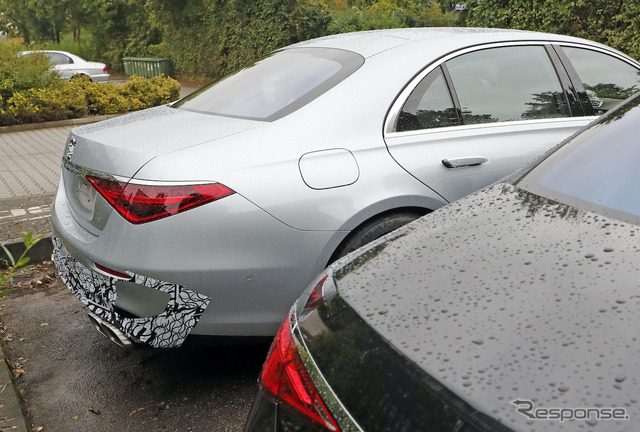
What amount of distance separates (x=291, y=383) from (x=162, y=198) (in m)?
1.63

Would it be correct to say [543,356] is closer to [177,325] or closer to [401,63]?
[177,325]

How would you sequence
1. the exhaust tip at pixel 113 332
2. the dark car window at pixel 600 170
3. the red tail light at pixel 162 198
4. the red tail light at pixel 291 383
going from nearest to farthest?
the red tail light at pixel 291 383 → the dark car window at pixel 600 170 → the red tail light at pixel 162 198 → the exhaust tip at pixel 113 332

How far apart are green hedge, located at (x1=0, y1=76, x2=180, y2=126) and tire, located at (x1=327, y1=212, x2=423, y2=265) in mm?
11660

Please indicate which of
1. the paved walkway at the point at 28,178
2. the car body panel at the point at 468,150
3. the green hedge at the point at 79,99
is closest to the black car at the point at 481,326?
the car body panel at the point at 468,150

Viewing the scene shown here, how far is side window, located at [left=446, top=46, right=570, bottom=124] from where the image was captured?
12.3ft

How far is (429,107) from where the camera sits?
3.63m

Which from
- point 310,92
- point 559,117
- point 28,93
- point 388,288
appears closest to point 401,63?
point 310,92

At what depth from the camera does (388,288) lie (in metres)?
1.72

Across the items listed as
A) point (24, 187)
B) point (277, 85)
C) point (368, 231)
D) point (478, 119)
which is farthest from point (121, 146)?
point (24, 187)

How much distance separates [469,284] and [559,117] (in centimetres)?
262

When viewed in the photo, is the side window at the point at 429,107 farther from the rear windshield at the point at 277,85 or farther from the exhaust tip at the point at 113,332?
the exhaust tip at the point at 113,332

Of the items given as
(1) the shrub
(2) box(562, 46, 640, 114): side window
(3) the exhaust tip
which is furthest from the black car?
(1) the shrub

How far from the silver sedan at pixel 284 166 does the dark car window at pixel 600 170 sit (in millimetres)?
1082

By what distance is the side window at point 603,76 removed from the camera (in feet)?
13.5
